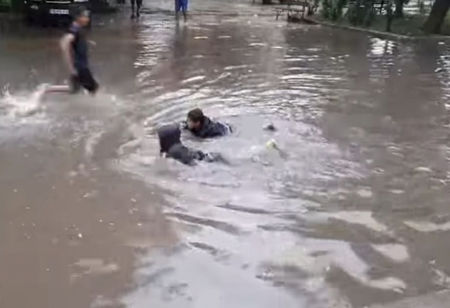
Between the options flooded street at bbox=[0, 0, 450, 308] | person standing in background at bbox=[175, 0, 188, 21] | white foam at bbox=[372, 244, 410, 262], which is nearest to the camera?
flooded street at bbox=[0, 0, 450, 308]

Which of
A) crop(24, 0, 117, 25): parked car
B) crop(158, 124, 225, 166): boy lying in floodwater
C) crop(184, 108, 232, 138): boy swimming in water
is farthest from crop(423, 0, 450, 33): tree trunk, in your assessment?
crop(158, 124, 225, 166): boy lying in floodwater

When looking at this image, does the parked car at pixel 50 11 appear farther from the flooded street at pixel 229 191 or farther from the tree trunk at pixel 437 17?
the tree trunk at pixel 437 17

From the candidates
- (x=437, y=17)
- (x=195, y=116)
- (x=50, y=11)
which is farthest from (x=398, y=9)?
(x=195, y=116)

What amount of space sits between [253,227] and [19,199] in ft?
8.43

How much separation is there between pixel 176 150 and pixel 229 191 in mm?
1237

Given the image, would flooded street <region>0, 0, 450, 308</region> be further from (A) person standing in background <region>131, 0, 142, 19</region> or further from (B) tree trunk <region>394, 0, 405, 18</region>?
(A) person standing in background <region>131, 0, 142, 19</region>

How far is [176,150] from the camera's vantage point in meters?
9.45

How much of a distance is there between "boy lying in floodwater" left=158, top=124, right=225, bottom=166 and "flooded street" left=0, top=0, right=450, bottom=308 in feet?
0.55

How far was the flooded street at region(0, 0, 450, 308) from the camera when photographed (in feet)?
20.0

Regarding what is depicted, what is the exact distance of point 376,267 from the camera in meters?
6.41

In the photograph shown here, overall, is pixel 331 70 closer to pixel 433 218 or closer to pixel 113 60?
pixel 113 60

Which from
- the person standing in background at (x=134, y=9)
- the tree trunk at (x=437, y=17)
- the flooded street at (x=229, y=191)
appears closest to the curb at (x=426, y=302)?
the flooded street at (x=229, y=191)

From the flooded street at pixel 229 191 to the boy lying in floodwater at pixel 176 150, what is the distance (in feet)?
0.55

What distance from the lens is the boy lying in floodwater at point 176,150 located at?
31.0 feet
